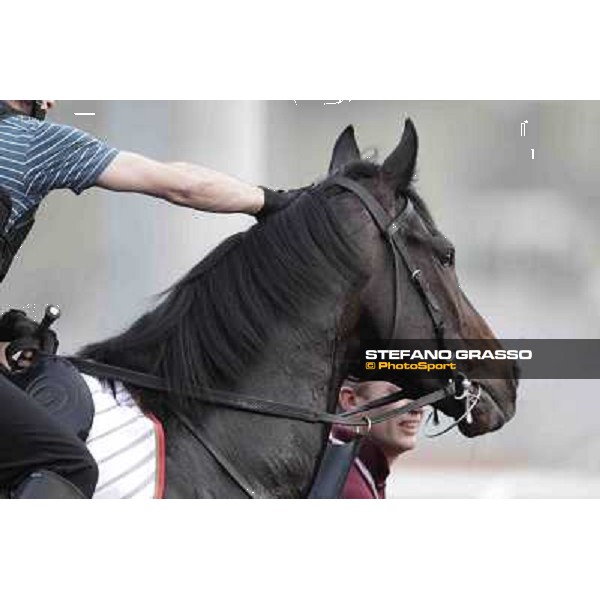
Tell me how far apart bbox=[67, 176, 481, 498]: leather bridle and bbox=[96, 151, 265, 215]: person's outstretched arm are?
11.3 inches

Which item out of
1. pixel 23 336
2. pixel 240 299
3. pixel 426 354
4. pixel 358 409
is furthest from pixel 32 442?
pixel 426 354

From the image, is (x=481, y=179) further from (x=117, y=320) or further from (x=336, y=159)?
(x=117, y=320)

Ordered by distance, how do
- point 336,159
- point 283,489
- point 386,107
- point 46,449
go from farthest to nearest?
point 386,107
point 336,159
point 283,489
point 46,449

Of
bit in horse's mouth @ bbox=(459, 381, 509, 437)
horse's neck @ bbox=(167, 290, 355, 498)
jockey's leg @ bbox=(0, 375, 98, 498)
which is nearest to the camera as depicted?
jockey's leg @ bbox=(0, 375, 98, 498)

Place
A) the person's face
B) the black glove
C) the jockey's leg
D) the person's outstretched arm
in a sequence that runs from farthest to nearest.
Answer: the person's face
the black glove
the person's outstretched arm
the jockey's leg

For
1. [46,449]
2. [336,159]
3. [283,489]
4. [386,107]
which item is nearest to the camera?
[46,449]

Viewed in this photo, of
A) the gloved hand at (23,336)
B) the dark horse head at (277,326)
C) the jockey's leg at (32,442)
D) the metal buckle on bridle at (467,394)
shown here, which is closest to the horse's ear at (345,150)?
the dark horse head at (277,326)

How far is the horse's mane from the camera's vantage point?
2.97 m

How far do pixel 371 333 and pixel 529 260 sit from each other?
2.76 ft

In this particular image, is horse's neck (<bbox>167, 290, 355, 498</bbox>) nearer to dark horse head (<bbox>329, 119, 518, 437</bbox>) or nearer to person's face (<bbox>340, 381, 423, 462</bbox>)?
dark horse head (<bbox>329, 119, 518, 437</bbox>)

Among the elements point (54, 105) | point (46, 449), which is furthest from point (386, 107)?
point (46, 449)

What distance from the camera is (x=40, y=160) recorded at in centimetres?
274

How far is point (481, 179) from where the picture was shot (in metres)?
3.71

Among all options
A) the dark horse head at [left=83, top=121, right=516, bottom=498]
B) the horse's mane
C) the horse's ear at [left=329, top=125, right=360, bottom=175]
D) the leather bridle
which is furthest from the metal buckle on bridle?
the horse's ear at [left=329, top=125, right=360, bottom=175]
